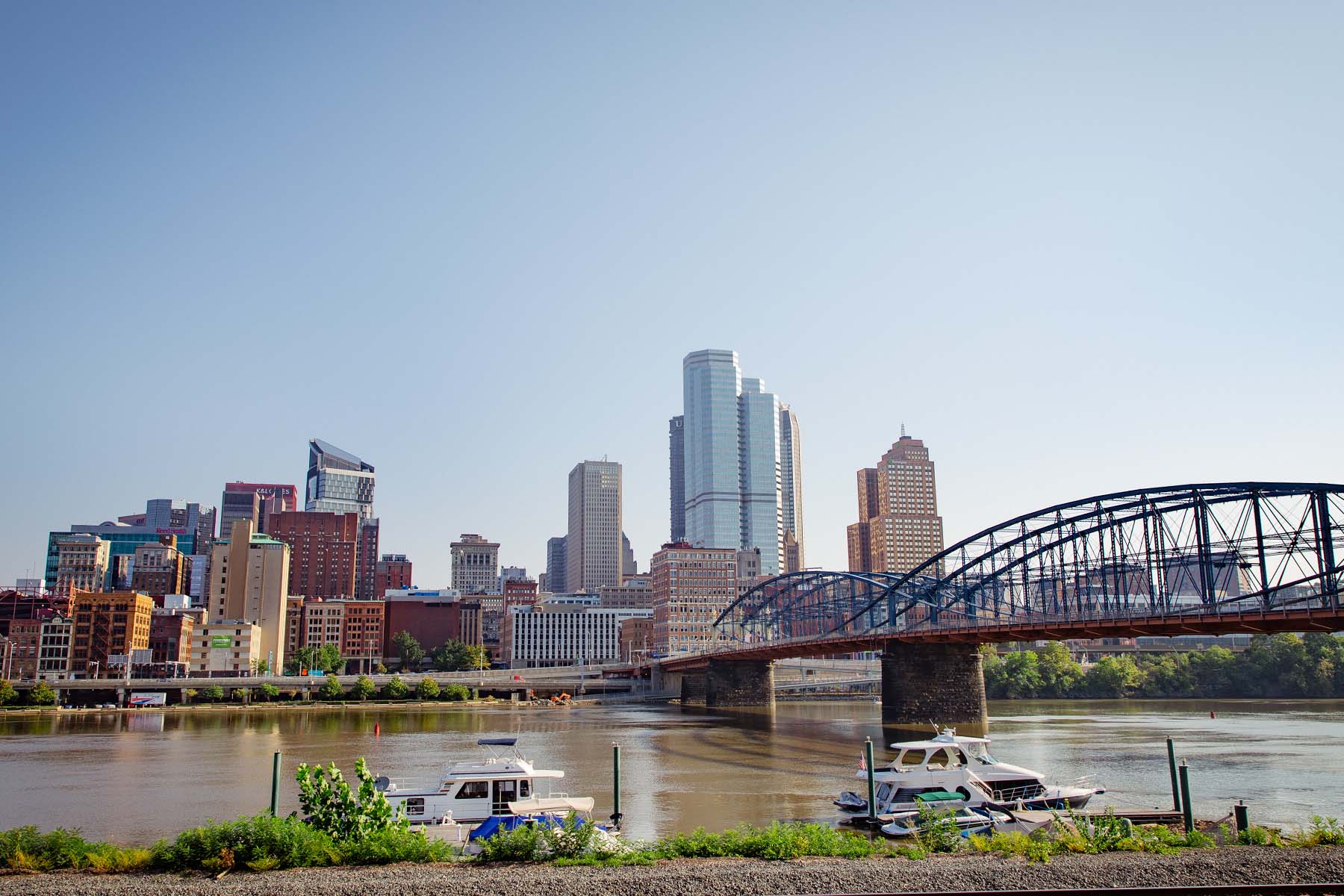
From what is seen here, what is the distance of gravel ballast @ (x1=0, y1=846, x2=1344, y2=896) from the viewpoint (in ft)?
Answer: 60.3

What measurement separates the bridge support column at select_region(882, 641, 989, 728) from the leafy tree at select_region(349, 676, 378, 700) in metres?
84.7

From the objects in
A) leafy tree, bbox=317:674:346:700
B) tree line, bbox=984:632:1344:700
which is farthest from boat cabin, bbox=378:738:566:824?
leafy tree, bbox=317:674:346:700

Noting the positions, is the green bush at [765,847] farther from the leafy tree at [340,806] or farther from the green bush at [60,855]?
the green bush at [60,855]

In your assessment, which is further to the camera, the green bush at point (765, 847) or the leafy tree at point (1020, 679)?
the leafy tree at point (1020, 679)

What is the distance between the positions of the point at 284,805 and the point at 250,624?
165m

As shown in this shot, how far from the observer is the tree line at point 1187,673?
13425cm

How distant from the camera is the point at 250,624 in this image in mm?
189875

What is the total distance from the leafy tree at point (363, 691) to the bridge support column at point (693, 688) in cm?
4476

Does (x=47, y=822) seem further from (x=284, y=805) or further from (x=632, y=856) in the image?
Answer: (x=632, y=856)

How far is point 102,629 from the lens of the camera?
166875 millimetres

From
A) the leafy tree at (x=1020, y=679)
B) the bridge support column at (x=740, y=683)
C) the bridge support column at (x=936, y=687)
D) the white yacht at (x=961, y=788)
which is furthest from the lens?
the leafy tree at (x=1020, y=679)

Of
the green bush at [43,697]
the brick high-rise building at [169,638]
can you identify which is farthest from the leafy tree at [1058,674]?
the brick high-rise building at [169,638]

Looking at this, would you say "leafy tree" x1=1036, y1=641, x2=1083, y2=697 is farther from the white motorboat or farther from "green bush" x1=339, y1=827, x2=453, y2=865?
"green bush" x1=339, y1=827, x2=453, y2=865

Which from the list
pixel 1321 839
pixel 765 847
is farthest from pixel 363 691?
pixel 1321 839
